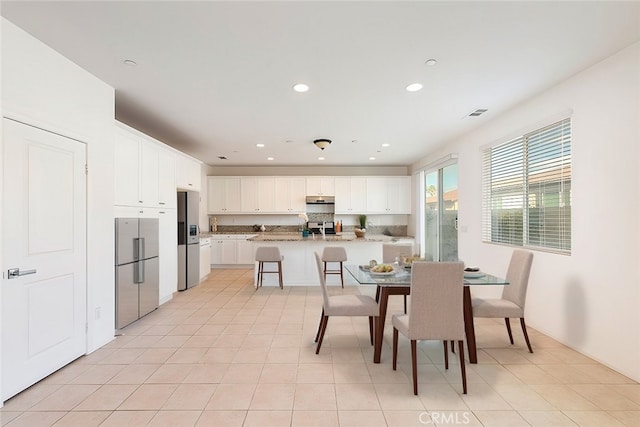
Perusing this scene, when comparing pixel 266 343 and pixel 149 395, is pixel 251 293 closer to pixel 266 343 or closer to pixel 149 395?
pixel 266 343

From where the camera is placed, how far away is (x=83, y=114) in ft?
9.11

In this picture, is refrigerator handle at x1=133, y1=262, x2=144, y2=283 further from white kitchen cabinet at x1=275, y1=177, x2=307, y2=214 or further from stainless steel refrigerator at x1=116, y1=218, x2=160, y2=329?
white kitchen cabinet at x1=275, y1=177, x2=307, y2=214

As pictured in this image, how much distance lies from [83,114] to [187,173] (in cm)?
248

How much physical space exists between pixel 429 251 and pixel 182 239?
511 cm

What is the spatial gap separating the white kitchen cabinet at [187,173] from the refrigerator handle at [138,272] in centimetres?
161

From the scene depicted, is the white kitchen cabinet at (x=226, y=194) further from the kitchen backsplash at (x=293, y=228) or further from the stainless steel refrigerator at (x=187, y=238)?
the stainless steel refrigerator at (x=187, y=238)

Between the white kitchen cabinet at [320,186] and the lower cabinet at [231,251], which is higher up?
the white kitchen cabinet at [320,186]

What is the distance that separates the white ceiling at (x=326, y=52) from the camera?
78.4 inches

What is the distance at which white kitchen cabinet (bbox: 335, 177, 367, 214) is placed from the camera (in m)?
7.76

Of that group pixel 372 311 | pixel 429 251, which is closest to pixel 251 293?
pixel 372 311

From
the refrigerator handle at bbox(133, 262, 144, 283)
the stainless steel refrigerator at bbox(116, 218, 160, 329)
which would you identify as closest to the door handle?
the stainless steel refrigerator at bbox(116, 218, 160, 329)

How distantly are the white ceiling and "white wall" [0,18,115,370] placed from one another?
0.44 ft

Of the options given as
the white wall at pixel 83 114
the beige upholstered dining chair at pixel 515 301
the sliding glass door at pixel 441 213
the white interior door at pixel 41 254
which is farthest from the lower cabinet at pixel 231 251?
the beige upholstered dining chair at pixel 515 301

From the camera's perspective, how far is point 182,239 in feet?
17.1
